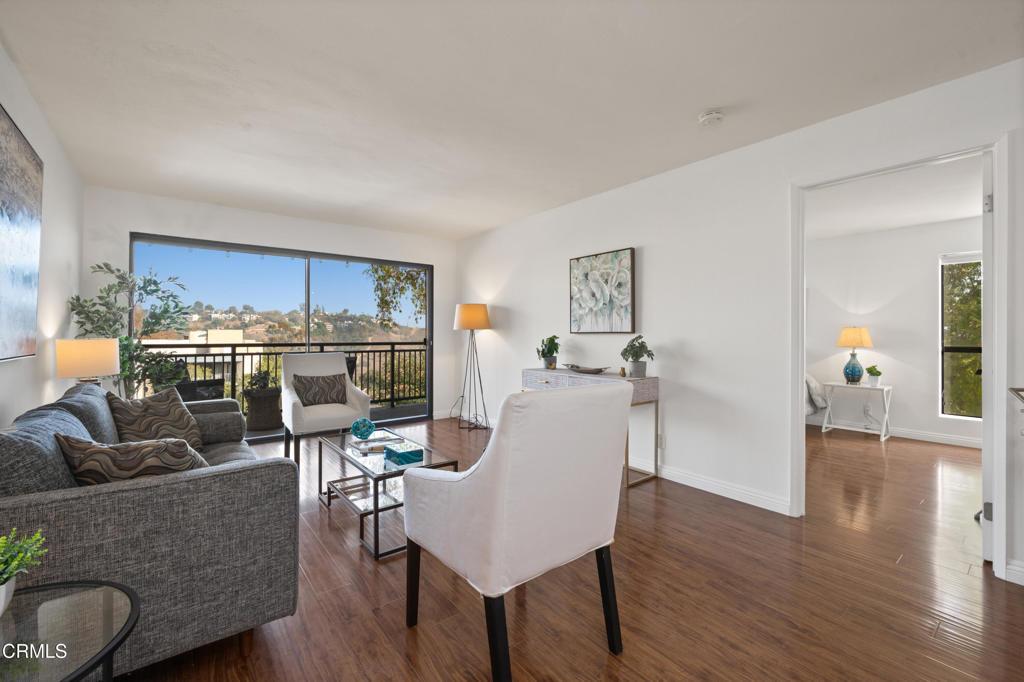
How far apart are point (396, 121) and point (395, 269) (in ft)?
11.2

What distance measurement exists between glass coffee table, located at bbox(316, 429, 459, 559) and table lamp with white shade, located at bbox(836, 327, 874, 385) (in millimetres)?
4882

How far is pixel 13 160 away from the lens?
2.12 meters

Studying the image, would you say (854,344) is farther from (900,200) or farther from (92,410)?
(92,410)

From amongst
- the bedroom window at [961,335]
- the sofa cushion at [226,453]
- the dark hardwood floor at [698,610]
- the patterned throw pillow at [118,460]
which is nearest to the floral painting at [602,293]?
the dark hardwood floor at [698,610]

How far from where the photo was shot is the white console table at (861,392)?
200 inches

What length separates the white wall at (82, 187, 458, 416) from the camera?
402cm

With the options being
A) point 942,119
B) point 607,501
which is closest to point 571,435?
point 607,501

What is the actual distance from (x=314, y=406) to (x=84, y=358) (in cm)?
153

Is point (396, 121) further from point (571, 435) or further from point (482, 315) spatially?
point (482, 315)

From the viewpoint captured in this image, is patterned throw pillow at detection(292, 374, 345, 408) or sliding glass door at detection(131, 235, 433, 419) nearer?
patterned throw pillow at detection(292, 374, 345, 408)

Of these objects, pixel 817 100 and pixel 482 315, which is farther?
pixel 482 315

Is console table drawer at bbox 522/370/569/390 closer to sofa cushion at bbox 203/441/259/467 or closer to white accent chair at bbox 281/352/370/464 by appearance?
white accent chair at bbox 281/352/370/464

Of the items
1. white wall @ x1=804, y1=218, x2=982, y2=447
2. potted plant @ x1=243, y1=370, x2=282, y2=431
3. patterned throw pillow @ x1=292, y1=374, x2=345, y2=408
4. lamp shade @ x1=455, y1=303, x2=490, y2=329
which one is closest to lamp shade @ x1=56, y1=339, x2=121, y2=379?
patterned throw pillow @ x1=292, y1=374, x2=345, y2=408

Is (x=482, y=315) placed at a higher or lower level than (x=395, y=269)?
lower
